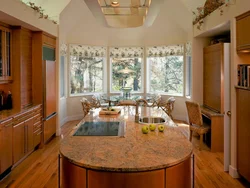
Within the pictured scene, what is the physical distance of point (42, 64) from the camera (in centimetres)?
486

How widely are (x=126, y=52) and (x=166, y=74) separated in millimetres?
1574

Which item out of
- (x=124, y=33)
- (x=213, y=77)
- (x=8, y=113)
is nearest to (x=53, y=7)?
(x=8, y=113)

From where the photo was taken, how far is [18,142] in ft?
12.5

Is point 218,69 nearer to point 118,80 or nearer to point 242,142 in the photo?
point 242,142

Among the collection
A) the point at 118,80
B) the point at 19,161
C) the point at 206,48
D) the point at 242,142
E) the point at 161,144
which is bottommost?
the point at 19,161

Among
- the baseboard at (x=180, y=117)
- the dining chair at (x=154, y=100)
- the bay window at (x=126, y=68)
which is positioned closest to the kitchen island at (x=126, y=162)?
the dining chair at (x=154, y=100)

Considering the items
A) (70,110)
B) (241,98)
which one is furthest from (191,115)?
(70,110)

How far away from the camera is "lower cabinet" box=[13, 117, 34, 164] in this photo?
371cm

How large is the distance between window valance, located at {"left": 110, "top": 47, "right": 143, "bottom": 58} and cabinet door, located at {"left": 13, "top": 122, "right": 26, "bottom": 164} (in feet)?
16.6

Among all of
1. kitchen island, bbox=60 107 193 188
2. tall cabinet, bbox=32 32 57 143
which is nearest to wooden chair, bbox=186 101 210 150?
kitchen island, bbox=60 107 193 188

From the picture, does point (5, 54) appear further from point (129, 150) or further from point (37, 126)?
point (129, 150)

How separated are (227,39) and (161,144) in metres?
3.83

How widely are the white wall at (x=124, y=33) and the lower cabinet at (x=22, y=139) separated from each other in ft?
11.4

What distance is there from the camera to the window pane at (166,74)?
802 centimetres
